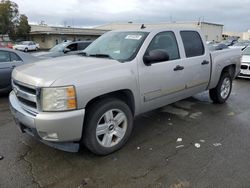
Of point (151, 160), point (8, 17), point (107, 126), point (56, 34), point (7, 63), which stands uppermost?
point (8, 17)

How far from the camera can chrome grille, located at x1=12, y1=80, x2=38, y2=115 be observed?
127 inches

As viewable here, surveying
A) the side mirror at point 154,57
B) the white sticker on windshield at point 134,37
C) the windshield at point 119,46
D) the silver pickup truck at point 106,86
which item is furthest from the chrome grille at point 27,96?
the white sticker on windshield at point 134,37

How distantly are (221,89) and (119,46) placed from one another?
3.27 m

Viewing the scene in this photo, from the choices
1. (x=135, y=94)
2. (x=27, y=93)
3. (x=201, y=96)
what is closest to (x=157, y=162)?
(x=135, y=94)

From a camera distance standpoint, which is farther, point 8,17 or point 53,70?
point 8,17

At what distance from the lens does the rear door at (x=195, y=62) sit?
4.89 meters

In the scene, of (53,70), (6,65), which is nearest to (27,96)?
(53,70)

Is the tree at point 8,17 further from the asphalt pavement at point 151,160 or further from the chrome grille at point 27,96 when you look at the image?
the chrome grille at point 27,96

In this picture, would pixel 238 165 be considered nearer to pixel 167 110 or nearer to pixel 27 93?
pixel 167 110

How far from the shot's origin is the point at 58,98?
10.0 ft

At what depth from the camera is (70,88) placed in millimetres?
3078

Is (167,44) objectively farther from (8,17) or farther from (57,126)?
(8,17)

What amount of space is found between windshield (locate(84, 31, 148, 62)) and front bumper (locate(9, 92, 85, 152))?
129cm

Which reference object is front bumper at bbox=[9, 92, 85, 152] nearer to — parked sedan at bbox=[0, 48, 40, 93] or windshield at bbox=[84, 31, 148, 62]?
windshield at bbox=[84, 31, 148, 62]
